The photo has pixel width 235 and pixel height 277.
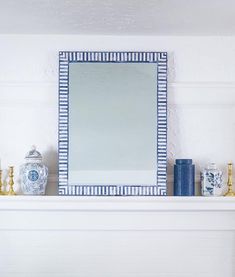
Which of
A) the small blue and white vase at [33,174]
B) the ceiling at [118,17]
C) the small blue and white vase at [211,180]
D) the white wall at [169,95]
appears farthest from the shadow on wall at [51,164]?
the small blue and white vase at [211,180]

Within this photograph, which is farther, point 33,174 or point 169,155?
point 169,155

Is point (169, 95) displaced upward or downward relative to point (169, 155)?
upward

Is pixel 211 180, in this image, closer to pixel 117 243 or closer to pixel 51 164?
pixel 117 243

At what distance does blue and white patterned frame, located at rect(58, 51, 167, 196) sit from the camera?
10.6ft

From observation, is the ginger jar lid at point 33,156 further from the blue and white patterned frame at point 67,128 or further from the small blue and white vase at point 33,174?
the blue and white patterned frame at point 67,128

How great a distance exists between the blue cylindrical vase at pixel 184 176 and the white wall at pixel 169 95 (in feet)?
0.40

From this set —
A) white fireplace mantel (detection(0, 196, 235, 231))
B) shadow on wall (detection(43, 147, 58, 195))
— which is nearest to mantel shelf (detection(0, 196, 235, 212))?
white fireplace mantel (detection(0, 196, 235, 231))

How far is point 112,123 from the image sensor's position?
3.27 meters

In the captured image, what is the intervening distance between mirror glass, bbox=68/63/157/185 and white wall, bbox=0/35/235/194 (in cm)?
14

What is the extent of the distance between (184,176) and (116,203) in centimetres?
41

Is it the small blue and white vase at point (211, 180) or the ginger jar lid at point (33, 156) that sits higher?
the ginger jar lid at point (33, 156)

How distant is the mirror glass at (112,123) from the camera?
3250 millimetres

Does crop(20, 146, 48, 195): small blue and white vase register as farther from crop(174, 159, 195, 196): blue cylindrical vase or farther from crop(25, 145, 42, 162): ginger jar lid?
crop(174, 159, 195, 196): blue cylindrical vase

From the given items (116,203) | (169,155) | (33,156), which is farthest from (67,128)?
(169,155)
